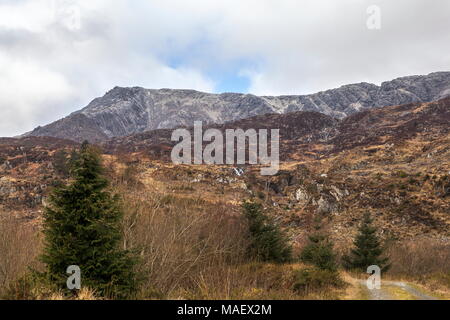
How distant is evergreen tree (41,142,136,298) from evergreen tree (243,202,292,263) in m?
10.2

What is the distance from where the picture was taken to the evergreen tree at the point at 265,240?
17.4 m

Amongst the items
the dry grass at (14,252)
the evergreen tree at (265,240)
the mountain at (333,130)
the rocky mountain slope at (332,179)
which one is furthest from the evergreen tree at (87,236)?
the mountain at (333,130)

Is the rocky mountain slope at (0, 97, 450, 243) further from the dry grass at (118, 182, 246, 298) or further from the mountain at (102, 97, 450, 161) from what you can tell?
the dry grass at (118, 182, 246, 298)

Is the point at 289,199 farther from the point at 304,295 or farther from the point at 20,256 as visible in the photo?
the point at 20,256

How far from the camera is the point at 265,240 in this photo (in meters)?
17.5

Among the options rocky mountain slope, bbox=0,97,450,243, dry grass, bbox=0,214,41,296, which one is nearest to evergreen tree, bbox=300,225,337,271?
rocky mountain slope, bbox=0,97,450,243

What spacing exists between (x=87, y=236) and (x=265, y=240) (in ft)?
38.1

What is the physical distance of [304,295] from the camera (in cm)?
1109

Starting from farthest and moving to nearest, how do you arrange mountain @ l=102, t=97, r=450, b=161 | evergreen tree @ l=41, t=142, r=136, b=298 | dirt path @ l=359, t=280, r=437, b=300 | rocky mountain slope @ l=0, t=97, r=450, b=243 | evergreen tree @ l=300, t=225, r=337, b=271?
mountain @ l=102, t=97, r=450, b=161, rocky mountain slope @ l=0, t=97, r=450, b=243, evergreen tree @ l=300, t=225, r=337, b=271, dirt path @ l=359, t=280, r=437, b=300, evergreen tree @ l=41, t=142, r=136, b=298

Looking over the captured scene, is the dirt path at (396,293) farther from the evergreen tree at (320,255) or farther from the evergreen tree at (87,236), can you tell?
the evergreen tree at (87,236)

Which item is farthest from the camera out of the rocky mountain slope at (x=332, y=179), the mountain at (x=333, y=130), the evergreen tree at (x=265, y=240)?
the mountain at (x=333, y=130)

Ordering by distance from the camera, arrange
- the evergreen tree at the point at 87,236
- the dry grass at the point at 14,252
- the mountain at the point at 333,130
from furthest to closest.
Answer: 1. the mountain at the point at 333,130
2. the dry grass at the point at 14,252
3. the evergreen tree at the point at 87,236

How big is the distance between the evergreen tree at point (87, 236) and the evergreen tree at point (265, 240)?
1020cm

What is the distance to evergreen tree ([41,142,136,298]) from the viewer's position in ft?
24.7
